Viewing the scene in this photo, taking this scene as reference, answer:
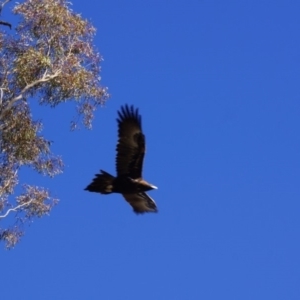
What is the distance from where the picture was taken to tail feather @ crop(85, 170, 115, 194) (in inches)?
496

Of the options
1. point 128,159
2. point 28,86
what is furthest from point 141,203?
point 28,86

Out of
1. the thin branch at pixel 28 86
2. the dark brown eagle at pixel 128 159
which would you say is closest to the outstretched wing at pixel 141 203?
the dark brown eagle at pixel 128 159

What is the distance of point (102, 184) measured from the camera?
41.5ft

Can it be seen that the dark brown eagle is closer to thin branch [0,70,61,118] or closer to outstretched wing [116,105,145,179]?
outstretched wing [116,105,145,179]

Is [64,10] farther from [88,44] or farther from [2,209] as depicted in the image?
[2,209]

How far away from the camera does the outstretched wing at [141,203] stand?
13.1 metres

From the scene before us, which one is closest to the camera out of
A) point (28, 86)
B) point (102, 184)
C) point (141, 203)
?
point (102, 184)

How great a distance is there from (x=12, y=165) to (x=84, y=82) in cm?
172

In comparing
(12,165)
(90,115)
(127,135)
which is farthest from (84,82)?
(127,135)

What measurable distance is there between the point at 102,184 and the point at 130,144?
57 cm

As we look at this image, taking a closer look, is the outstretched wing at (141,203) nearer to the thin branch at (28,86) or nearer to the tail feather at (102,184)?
the tail feather at (102,184)

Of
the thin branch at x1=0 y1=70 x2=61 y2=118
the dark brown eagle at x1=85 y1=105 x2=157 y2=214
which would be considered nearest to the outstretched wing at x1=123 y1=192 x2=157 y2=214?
the dark brown eagle at x1=85 y1=105 x2=157 y2=214

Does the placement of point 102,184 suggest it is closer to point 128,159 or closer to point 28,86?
point 128,159

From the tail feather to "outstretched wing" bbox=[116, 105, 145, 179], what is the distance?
0.54 feet
